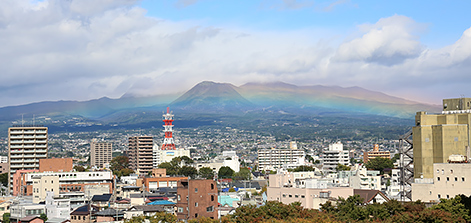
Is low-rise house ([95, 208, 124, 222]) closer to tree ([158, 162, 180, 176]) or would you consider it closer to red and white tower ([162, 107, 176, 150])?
tree ([158, 162, 180, 176])

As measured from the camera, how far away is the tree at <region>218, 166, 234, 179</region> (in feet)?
485

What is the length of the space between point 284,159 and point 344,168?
5246 cm

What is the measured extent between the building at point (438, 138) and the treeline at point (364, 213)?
12109mm

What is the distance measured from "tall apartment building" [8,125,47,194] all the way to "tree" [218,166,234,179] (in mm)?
40110


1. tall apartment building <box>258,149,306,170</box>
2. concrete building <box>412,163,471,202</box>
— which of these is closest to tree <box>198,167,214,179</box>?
tall apartment building <box>258,149,306,170</box>

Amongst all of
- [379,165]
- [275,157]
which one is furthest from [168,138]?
[379,165]

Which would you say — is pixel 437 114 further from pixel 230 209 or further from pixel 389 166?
pixel 389 166

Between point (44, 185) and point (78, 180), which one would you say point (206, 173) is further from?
point (44, 185)

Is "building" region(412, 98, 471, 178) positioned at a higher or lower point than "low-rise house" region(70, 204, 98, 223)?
higher

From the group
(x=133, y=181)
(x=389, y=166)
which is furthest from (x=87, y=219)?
(x=389, y=166)

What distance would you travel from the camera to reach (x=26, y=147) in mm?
127312

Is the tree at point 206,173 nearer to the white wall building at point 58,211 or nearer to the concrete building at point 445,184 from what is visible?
the white wall building at point 58,211

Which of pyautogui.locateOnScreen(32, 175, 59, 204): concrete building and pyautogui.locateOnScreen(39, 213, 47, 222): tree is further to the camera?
pyautogui.locateOnScreen(32, 175, 59, 204): concrete building

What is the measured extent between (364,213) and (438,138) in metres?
18.7
